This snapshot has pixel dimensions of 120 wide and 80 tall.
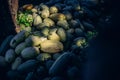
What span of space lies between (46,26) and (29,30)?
381mm

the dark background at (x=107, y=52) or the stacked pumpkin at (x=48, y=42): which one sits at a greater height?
the dark background at (x=107, y=52)

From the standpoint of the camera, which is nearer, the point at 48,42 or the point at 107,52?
the point at 107,52

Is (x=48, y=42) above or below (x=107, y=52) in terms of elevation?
below

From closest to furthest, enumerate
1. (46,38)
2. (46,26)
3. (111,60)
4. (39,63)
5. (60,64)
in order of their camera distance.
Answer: (111,60), (60,64), (39,63), (46,38), (46,26)

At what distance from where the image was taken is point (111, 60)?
69.7 inches

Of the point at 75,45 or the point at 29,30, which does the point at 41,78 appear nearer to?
the point at 75,45

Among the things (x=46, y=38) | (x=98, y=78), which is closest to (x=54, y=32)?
(x=46, y=38)

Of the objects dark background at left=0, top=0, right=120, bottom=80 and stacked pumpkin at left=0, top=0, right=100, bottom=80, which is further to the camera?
stacked pumpkin at left=0, top=0, right=100, bottom=80

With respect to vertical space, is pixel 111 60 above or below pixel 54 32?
above

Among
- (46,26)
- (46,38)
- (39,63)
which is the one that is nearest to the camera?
(39,63)

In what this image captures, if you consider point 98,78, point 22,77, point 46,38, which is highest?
point 98,78

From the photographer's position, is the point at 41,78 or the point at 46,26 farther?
the point at 46,26

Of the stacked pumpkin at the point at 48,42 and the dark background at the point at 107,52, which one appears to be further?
the stacked pumpkin at the point at 48,42

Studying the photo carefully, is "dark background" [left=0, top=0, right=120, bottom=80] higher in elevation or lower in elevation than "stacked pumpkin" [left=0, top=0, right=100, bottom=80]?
higher
